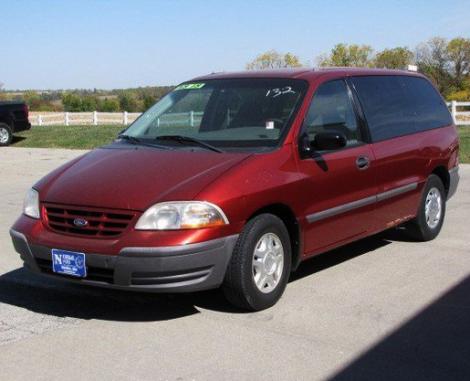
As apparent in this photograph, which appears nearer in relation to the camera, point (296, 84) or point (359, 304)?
point (359, 304)

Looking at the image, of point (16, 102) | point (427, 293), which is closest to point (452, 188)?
point (427, 293)

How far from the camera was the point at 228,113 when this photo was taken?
5.89 metres

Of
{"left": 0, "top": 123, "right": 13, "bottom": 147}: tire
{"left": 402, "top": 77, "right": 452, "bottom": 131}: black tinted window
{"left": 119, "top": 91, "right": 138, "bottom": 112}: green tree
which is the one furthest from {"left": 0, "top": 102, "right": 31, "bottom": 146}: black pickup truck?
{"left": 119, "top": 91, "right": 138, "bottom": 112}: green tree

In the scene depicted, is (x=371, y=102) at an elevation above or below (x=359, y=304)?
above

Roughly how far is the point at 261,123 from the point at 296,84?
1.67 feet

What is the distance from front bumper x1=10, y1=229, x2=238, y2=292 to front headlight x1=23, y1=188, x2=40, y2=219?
2.10ft

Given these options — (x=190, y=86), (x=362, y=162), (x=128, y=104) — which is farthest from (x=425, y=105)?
(x=128, y=104)

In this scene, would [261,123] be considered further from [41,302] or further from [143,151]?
[41,302]

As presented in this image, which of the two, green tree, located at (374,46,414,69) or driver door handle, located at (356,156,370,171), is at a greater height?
green tree, located at (374,46,414,69)

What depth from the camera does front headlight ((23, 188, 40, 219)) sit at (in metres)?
5.18

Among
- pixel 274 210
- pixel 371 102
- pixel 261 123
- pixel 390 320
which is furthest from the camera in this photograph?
pixel 371 102

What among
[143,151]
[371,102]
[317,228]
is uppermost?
[371,102]

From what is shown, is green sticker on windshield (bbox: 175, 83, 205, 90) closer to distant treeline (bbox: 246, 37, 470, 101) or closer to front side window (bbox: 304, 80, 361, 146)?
front side window (bbox: 304, 80, 361, 146)

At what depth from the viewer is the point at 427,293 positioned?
18.1ft
